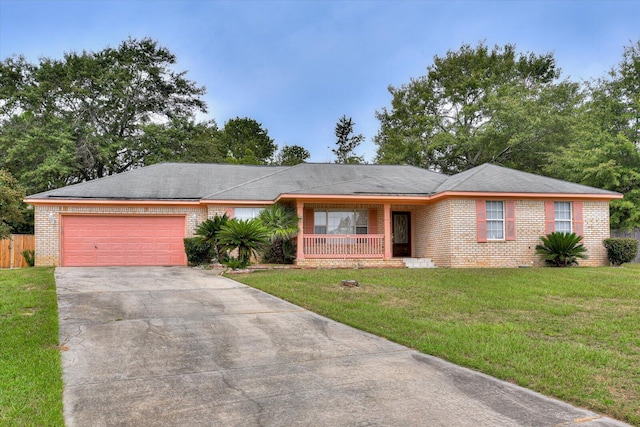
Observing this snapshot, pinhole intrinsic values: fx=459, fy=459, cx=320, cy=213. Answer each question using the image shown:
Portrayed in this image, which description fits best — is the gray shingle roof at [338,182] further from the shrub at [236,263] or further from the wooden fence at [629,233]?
the wooden fence at [629,233]

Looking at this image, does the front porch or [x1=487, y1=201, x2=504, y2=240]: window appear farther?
the front porch

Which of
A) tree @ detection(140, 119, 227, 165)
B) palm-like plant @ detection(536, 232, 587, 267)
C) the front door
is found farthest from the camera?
tree @ detection(140, 119, 227, 165)

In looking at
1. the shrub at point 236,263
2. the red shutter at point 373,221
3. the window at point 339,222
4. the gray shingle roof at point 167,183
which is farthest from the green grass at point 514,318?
the gray shingle roof at point 167,183

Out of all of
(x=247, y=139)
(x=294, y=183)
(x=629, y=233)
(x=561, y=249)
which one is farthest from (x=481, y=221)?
(x=247, y=139)

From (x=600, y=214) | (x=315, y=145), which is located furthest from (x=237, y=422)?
(x=315, y=145)

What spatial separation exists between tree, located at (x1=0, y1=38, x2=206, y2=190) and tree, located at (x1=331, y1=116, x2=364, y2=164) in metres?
A: 15.2

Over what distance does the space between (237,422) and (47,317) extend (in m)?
4.99

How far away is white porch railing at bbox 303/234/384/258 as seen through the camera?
16797 mm

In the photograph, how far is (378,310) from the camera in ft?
26.2

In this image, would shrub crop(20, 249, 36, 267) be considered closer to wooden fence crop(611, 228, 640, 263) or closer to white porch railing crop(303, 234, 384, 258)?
white porch railing crop(303, 234, 384, 258)

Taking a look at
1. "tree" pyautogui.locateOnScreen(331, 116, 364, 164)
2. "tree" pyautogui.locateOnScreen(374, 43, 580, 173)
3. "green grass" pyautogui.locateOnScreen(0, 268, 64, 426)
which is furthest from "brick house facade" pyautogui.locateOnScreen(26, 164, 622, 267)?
"tree" pyautogui.locateOnScreen(331, 116, 364, 164)

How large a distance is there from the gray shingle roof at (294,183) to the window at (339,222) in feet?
4.02

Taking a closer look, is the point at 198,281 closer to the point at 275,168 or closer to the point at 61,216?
the point at 61,216

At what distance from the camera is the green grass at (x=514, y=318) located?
462cm
